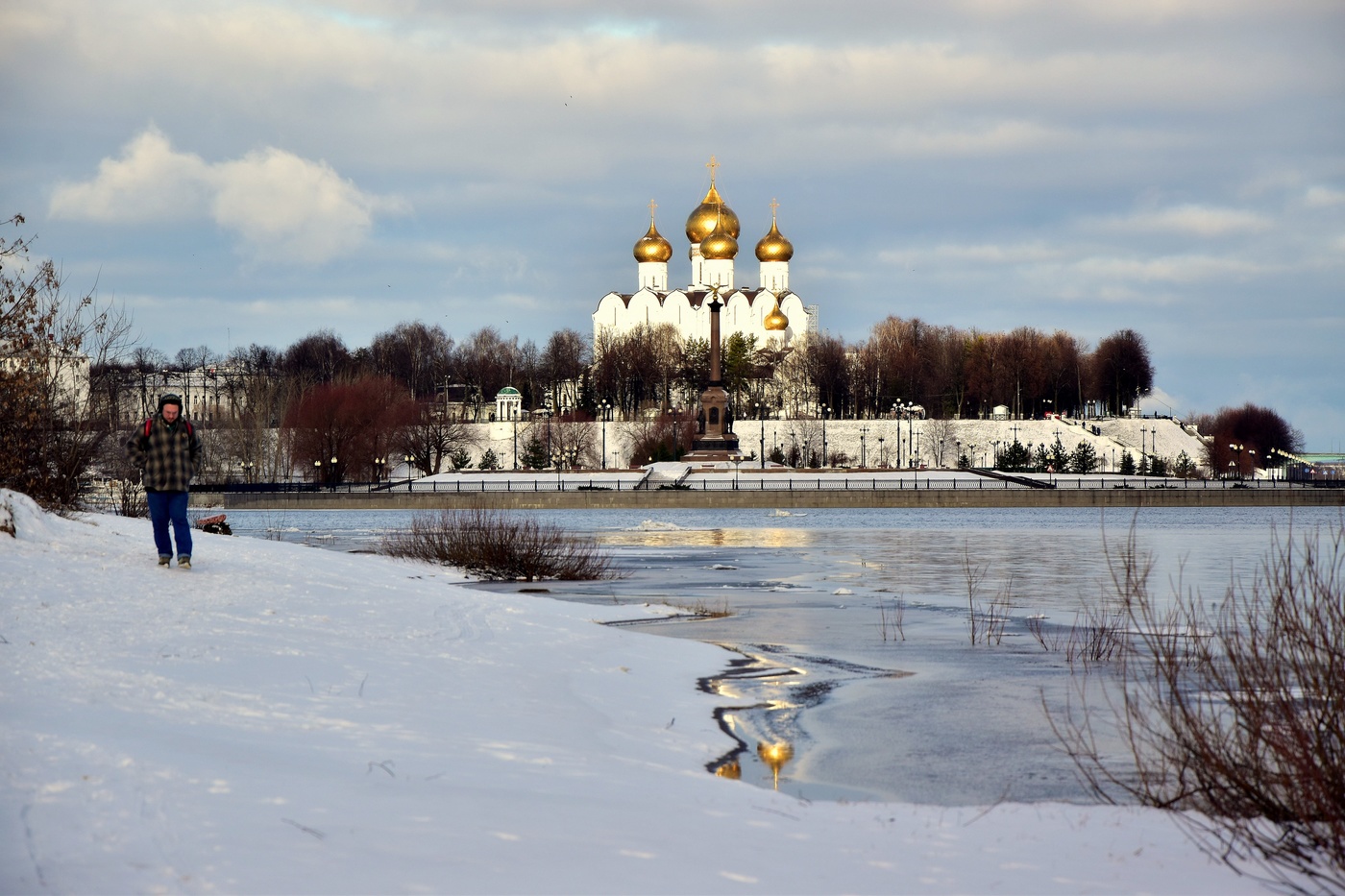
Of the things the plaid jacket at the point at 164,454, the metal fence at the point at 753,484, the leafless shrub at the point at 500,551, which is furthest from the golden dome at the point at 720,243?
the plaid jacket at the point at 164,454

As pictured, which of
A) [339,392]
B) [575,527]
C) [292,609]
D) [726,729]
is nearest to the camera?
[726,729]

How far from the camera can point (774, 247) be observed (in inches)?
4779

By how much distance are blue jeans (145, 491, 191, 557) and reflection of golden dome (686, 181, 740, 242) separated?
106186mm

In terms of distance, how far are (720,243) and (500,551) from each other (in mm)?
95318

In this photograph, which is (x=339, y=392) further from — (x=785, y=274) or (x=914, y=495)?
(x=785, y=274)

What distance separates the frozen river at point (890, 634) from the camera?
9211 millimetres

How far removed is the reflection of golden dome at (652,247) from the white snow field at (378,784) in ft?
367

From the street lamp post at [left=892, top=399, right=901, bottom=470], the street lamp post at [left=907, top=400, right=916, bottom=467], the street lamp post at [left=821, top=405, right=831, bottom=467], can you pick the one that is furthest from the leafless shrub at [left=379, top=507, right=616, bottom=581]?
the street lamp post at [left=907, top=400, right=916, bottom=467]

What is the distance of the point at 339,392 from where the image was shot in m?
80.8

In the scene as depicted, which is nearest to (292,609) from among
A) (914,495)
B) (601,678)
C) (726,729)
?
(601,678)

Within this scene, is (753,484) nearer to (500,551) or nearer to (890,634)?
(500,551)

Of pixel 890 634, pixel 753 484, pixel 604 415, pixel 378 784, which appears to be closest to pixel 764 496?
pixel 753 484

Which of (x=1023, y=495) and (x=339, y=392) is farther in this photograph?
(x=339, y=392)

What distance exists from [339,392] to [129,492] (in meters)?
58.0
